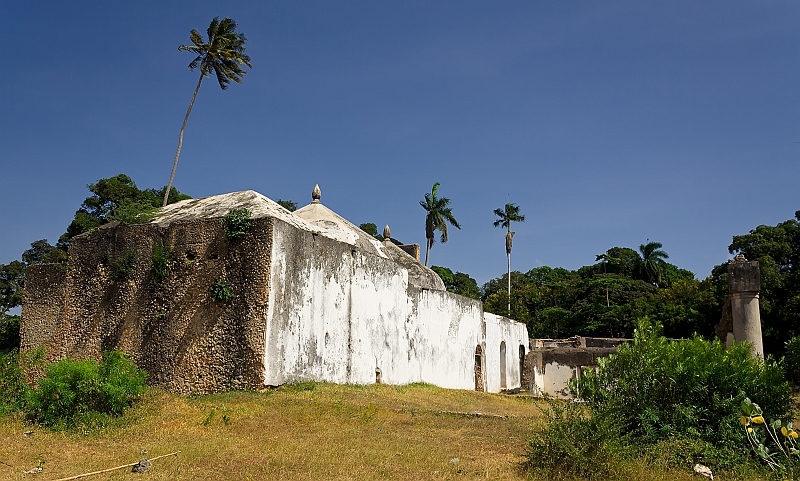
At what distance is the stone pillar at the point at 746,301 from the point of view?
14.6 metres

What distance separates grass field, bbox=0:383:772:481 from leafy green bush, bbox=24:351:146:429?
0.23 metres

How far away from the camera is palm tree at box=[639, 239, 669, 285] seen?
48388mm

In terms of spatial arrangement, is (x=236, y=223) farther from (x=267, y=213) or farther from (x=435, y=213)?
(x=435, y=213)

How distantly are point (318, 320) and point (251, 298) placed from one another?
171cm

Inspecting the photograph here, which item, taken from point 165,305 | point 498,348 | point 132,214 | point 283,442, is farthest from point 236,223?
point 498,348

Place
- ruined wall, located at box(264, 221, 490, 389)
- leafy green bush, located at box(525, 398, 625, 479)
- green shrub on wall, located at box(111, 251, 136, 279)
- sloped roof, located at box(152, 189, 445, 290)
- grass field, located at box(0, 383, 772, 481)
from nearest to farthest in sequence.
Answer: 1. leafy green bush, located at box(525, 398, 625, 479)
2. grass field, located at box(0, 383, 772, 481)
3. ruined wall, located at box(264, 221, 490, 389)
4. green shrub on wall, located at box(111, 251, 136, 279)
5. sloped roof, located at box(152, 189, 445, 290)

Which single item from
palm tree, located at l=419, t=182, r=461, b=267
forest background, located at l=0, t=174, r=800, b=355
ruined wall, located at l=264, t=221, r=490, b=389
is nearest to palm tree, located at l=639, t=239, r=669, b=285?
forest background, located at l=0, t=174, r=800, b=355

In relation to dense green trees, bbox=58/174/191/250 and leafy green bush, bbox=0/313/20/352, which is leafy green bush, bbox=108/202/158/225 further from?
dense green trees, bbox=58/174/191/250

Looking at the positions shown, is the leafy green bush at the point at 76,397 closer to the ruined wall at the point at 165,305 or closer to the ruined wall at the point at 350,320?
the ruined wall at the point at 165,305

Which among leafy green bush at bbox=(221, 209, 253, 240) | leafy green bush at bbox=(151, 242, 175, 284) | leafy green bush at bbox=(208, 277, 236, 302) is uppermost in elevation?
leafy green bush at bbox=(221, 209, 253, 240)

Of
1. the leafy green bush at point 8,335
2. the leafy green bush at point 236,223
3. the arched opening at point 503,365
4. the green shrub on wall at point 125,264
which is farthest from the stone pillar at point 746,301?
the leafy green bush at point 8,335

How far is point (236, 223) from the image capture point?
1166cm

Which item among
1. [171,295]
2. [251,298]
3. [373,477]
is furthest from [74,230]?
[373,477]

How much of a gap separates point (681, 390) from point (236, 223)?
7.87 m
